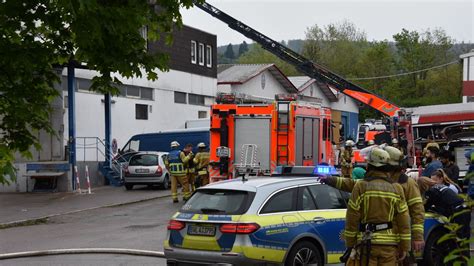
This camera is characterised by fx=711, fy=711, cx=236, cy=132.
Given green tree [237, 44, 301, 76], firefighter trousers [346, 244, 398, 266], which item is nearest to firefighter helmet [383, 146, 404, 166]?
firefighter trousers [346, 244, 398, 266]

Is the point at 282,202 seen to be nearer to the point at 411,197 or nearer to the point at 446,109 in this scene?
the point at 411,197

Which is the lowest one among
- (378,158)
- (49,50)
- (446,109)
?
(378,158)

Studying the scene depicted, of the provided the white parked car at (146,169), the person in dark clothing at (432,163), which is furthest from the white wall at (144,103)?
the person in dark clothing at (432,163)

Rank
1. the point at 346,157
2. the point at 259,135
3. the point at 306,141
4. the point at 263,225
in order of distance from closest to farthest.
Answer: the point at 263,225 < the point at 259,135 < the point at 306,141 < the point at 346,157

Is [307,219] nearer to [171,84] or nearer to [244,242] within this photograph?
[244,242]

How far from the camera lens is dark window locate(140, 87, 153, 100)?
3653 cm

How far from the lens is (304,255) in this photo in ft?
29.4

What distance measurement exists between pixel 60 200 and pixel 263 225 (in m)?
17.2

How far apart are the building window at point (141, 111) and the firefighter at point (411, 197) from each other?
29652mm

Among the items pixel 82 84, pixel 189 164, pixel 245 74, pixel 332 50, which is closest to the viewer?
pixel 189 164

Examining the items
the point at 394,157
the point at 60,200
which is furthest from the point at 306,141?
the point at 394,157

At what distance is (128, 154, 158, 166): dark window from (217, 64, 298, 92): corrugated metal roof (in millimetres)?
18585

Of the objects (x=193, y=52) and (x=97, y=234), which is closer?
(x=97, y=234)

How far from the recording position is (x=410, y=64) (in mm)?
84562
